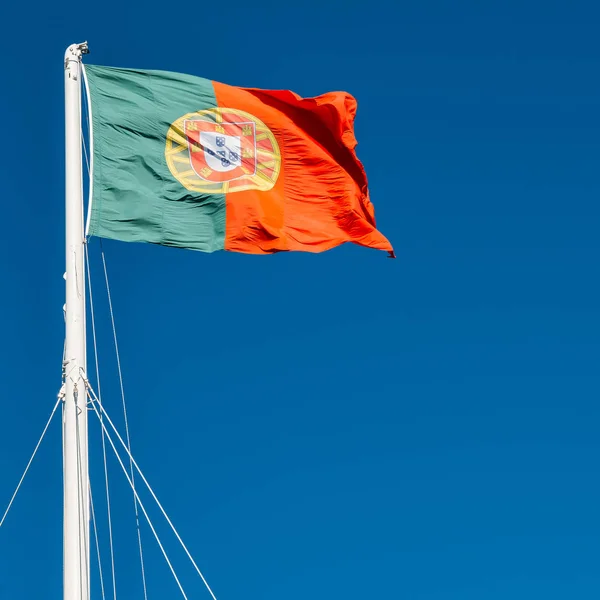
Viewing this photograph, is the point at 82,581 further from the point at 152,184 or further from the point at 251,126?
the point at 251,126

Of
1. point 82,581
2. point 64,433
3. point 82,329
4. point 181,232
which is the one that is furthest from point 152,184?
point 82,581

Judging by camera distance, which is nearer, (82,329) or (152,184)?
(82,329)

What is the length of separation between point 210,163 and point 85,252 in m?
5.11

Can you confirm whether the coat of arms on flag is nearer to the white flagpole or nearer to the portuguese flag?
the portuguese flag

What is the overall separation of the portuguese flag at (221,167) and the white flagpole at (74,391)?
937 mm

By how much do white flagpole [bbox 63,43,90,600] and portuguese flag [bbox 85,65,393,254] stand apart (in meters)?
0.94

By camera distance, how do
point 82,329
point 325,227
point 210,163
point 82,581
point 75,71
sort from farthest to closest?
1. point 325,227
2. point 210,163
3. point 75,71
4. point 82,329
5. point 82,581

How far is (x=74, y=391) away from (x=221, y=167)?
7.48 meters

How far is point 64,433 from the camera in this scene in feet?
65.1

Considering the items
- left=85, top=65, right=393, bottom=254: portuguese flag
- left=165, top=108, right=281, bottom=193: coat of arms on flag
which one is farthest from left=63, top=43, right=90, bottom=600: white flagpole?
left=165, top=108, right=281, bottom=193: coat of arms on flag

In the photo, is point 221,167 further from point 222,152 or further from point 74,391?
point 74,391

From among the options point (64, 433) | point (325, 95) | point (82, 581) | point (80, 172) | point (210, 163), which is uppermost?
point (325, 95)

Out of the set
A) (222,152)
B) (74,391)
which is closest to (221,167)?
(222,152)

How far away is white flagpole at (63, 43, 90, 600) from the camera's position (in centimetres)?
1917
